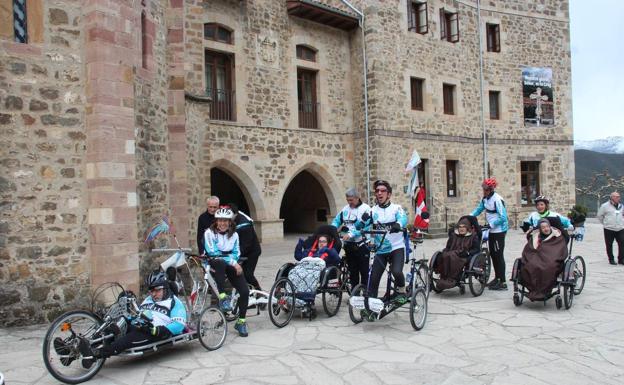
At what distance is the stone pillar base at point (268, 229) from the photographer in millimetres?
15891

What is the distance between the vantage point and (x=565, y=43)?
76.2ft

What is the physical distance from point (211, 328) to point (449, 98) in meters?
16.7

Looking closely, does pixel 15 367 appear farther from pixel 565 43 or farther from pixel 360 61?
pixel 565 43

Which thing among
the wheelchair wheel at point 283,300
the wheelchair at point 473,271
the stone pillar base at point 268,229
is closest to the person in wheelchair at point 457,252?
the wheelchair at point 473,271

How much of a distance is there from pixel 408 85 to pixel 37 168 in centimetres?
1390

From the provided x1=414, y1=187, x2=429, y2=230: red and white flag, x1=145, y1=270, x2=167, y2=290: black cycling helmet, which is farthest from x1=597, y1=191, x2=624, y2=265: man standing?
x1=145, y1=270, x2=167, y2=290: black cycling helmet

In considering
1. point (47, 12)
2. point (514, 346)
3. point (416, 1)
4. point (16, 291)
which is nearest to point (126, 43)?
point (47, 12)

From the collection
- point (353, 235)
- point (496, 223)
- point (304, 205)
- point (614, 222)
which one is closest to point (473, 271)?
point (496, 223)

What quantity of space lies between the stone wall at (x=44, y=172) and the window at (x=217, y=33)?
822 cm

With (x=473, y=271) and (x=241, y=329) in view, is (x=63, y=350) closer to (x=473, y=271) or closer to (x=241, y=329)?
(x=241, y=329)

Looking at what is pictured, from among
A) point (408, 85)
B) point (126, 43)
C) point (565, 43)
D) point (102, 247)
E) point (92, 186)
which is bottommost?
point (102, 247)

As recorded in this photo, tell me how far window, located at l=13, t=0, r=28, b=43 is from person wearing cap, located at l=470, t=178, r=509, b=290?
256 inches

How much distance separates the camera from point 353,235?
23.6ft

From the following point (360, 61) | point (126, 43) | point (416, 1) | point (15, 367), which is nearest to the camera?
point (15, 367)
